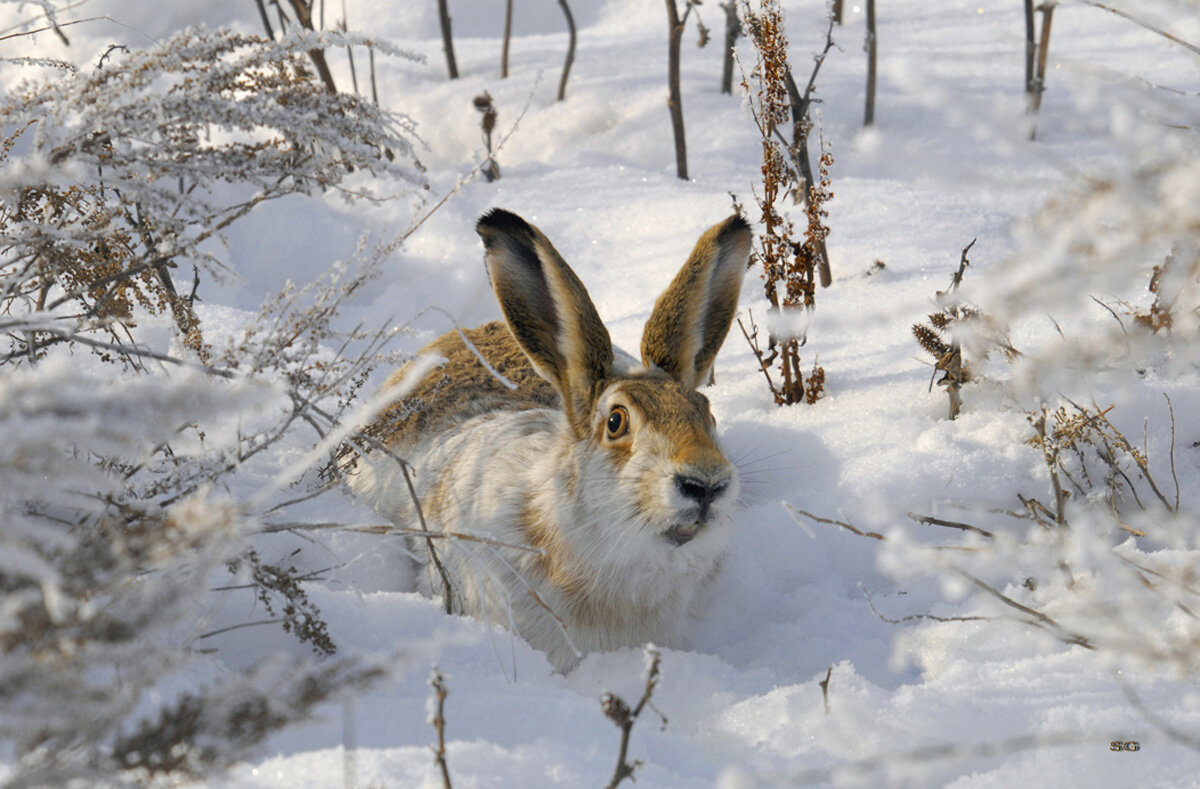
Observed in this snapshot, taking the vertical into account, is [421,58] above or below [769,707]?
above

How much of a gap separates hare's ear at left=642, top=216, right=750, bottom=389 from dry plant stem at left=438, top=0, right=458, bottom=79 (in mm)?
3976

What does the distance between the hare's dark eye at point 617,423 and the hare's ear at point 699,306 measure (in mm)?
383

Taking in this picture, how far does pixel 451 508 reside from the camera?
3533 millimetres

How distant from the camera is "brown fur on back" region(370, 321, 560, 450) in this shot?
13.3 ft

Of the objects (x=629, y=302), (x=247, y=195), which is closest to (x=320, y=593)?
(x=629, y=302)

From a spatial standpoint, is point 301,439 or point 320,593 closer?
point 320,593

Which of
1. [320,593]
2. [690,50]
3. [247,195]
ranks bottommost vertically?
[320,593]

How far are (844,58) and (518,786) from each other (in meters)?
6.48

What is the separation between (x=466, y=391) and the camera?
4.15 m

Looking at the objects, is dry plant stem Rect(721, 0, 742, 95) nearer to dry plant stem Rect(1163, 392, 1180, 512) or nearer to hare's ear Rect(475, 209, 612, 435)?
hare's ear Rect(475, 209, 612, 435)

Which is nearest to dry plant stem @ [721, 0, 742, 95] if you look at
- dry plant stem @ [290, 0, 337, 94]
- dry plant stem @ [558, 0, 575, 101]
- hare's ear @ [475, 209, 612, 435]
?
dry plant stem @ [558, 0, 575, 101]

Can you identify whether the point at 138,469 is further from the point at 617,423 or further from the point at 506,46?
the point at 506,46

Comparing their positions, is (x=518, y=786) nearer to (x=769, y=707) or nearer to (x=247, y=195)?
(x=769, y=707)

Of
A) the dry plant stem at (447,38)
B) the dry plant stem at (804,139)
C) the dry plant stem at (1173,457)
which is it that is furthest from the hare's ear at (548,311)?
the dry plant stem at (447,38)
